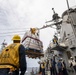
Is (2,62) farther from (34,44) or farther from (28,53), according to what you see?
(34,44)

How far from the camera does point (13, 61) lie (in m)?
4.46

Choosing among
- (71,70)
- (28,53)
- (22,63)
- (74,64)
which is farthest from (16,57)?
(71,70)

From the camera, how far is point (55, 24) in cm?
2628

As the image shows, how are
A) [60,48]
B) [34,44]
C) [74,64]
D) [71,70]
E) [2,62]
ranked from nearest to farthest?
[2,62] → [34,44] → [74,64] → [71,70] → [60,48]

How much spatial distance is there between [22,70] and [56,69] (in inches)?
519

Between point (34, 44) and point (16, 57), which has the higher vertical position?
point (34, 44)

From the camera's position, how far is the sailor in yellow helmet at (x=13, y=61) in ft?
14.2

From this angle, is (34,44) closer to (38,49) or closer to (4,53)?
(38,49)

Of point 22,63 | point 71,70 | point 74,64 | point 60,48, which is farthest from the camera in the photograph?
point 60,48

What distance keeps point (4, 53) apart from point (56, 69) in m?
12.9

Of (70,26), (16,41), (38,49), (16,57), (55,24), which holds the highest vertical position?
(55,24)

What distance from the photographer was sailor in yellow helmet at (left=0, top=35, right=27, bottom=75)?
4.33 meters

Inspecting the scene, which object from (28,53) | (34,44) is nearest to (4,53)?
(28,53)

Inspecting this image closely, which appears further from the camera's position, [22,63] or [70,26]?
[70,26]
